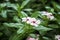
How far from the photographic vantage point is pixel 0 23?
4.70 ft

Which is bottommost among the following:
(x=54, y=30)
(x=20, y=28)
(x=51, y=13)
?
(x=20, y=28)

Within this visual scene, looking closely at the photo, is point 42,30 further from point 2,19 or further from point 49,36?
point 2,19

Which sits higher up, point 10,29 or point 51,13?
point 51,13

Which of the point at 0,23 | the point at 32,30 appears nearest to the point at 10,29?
the point at 0,23

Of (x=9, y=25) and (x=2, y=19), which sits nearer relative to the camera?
(x=9, y=25)

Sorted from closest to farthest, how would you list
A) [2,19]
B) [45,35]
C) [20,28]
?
[20,28]
[45,35]
[2,19]

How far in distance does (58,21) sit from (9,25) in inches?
13.8

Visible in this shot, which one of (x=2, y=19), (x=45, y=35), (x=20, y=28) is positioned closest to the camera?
(x=20, y=28)

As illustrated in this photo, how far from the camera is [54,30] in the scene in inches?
54.2

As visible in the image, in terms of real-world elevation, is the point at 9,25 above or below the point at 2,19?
below

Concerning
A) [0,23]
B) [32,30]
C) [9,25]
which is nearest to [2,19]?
[0,23]

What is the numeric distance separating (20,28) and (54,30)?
0.27 meters

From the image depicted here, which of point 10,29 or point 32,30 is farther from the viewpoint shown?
point 10,29

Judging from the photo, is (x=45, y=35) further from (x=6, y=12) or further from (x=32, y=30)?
(x=6, y=12)
